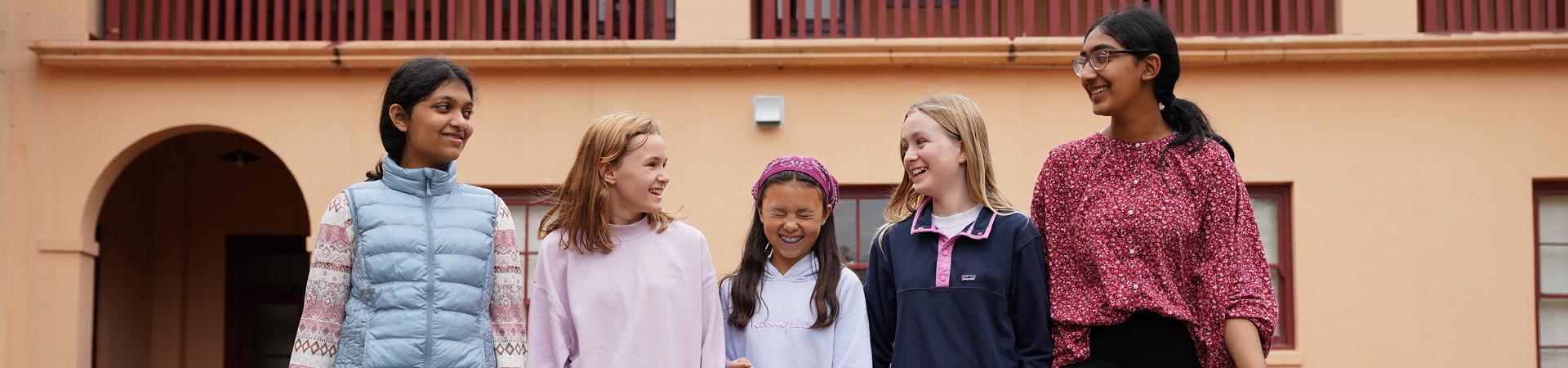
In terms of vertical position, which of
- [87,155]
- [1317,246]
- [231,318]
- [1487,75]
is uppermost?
[1487,75]

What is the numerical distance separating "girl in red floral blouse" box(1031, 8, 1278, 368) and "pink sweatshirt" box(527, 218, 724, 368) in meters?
0.94

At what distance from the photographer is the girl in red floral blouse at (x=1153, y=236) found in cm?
245

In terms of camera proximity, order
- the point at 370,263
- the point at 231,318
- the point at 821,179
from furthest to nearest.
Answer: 1. the point at 231,318
2. the point at 821,179
3. the point at 370,263

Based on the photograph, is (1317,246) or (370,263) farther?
(1317,246)

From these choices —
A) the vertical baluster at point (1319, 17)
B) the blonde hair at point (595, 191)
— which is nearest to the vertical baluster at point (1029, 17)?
the vertical baluster at point (1319, 17)

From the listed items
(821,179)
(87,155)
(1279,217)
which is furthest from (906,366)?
(87,155)

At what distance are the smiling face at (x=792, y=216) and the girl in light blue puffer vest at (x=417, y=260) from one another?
710 millimetres

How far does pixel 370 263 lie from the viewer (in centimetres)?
268

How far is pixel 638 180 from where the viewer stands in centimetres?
304

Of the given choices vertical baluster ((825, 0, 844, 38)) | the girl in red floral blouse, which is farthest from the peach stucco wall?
the girl in red floral blouse

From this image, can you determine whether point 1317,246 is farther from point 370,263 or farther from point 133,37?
point 133,37

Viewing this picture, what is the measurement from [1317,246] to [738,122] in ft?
11.2

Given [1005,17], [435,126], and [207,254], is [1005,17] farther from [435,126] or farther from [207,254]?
[207,254]

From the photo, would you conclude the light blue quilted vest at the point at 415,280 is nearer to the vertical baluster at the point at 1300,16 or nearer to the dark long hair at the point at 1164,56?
the dark long hair at the point at 1164,56
